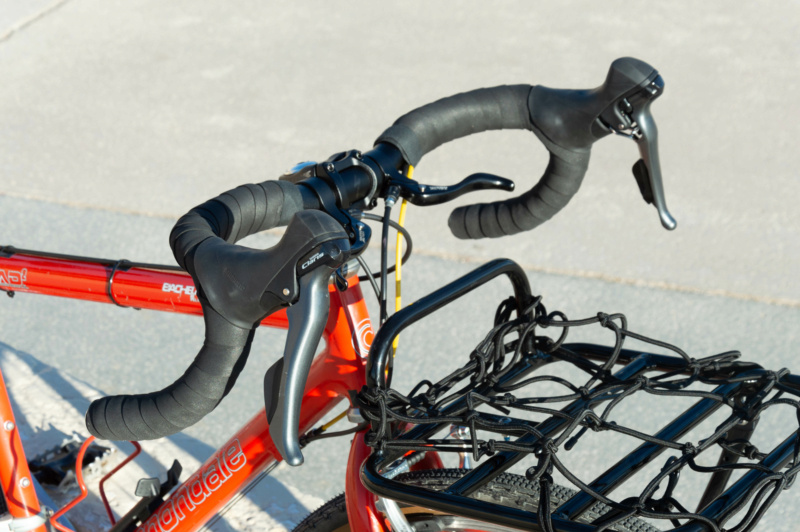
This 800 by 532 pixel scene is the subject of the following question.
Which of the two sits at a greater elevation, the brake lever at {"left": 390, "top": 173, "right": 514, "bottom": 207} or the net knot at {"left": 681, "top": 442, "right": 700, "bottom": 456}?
the brake lever at {"left": 390, "top": 173, "right": 514, "bottom": 207}

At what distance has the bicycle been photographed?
0.84 metres

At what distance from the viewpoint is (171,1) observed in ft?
17.9

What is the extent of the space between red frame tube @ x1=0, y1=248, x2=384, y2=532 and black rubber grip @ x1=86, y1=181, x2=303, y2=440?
0.80ft

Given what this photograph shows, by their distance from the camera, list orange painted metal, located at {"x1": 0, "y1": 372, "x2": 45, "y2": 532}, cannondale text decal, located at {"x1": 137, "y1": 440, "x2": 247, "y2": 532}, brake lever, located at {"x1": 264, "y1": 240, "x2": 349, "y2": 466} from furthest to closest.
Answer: orange painted metal, located at {"x1": 0, "y1": 372, "x2": 45, "y2": 532} < cannondale text decal, located at {"x1": 137, "y1": 440, "x2": 247, "y2": 532} < brake lever, located at {"x1": 264, "y1": 240, "x2": 349, "y2": 466}

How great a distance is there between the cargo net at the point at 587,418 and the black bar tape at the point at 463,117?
281mm

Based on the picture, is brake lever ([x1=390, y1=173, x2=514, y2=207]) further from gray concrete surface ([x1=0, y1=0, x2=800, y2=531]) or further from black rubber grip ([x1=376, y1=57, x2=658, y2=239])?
gray concrete surface ([x1=0, y1=0, x2=800, y2=531])

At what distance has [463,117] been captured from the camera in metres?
1.23

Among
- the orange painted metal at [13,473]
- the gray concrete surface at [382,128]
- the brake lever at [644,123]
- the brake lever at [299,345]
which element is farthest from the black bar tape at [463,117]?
the gray concrete surface at [382,128]

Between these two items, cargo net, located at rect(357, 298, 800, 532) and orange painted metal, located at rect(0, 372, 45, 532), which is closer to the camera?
cargo net, located at rect(357, 298, 800, 532)

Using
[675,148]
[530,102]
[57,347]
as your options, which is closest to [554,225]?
[675,148]

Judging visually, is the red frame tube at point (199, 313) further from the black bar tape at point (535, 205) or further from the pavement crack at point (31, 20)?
the pavement crack at point (31, 20)

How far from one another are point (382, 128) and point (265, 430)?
2.92 meters

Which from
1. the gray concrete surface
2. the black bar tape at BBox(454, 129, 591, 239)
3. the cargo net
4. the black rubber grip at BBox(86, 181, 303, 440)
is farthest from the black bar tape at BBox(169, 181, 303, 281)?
the gray concrete surface

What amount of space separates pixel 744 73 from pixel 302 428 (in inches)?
160
